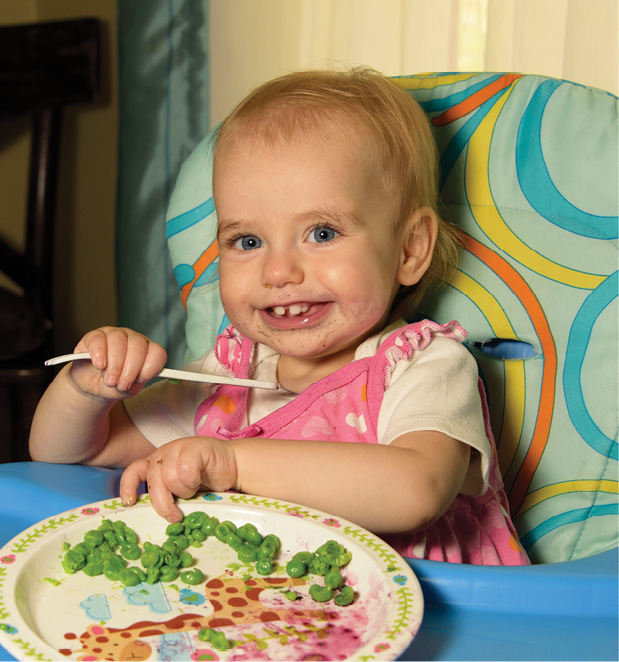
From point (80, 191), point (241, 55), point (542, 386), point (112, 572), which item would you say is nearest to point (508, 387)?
point (542, 386)

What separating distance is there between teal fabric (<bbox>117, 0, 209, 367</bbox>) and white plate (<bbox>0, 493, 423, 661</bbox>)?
4.31 ft

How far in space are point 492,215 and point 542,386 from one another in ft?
0.63

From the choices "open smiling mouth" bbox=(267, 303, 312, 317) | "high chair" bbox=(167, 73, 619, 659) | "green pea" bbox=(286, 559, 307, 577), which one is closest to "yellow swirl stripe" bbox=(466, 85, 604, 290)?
"high chair" bbox=(167, 73, 619, 659)

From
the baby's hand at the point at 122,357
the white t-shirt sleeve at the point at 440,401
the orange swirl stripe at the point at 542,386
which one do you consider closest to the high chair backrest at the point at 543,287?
the orange swirl stripe at the point at 542,386

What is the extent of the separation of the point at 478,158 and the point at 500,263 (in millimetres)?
122

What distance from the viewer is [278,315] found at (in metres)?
0.79

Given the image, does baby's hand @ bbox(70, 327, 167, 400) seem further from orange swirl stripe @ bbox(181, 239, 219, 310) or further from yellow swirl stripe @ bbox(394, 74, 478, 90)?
yellow swirl stripe @ bbox(394, 74, 478, 90)

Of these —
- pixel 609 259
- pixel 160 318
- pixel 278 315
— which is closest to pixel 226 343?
pixel 278 315

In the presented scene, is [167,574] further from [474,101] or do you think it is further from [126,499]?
[474,101]

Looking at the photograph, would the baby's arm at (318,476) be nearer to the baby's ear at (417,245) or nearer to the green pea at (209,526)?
the green pea at (209,526)

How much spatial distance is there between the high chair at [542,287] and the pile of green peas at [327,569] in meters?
0.36

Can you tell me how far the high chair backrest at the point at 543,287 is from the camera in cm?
80

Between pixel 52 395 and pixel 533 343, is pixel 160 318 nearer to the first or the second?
pixel 52 395

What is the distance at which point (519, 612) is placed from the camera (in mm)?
528
